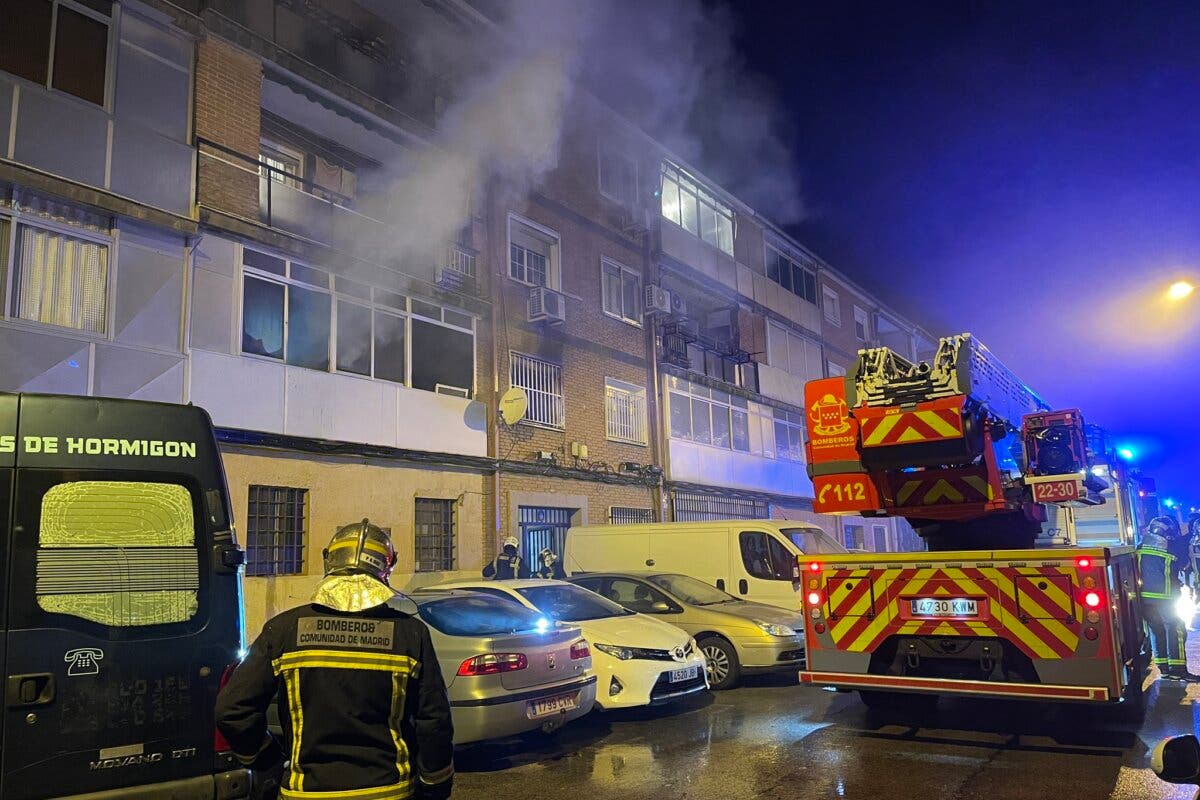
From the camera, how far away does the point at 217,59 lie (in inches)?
465

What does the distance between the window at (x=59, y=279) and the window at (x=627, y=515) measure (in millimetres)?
10261

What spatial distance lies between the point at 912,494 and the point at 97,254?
9.43 m

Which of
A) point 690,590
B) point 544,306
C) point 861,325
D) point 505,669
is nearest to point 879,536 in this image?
point 861,325

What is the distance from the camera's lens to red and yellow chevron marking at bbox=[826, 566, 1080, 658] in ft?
20.3

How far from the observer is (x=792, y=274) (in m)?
27.2

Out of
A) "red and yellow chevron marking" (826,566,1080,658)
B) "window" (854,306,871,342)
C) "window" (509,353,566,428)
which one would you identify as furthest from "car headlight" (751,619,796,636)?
"window" (854,306,871,342)

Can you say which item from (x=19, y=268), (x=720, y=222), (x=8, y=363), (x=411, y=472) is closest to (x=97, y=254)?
(x=19, y=268)

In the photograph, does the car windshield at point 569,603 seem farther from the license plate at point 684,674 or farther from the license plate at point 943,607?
the license plate at point 943,607

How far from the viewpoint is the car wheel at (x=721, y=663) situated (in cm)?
937

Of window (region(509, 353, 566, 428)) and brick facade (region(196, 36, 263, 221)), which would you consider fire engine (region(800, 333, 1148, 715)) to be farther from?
window (region(509, 353, 566, 428))

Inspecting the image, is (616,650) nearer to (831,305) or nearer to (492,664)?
(492,664)

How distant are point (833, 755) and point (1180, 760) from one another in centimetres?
453

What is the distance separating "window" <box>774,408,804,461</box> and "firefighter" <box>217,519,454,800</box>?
73.0 ft

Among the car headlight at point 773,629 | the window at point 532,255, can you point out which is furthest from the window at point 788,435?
the car headlight at point 773,629
